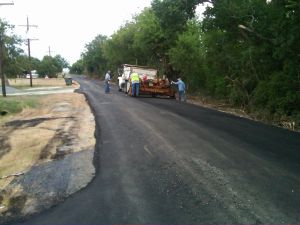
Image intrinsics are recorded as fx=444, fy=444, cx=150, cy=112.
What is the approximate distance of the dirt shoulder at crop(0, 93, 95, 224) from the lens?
7219 millimetres

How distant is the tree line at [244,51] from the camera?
16656mm

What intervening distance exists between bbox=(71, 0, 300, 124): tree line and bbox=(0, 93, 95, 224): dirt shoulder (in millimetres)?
7663

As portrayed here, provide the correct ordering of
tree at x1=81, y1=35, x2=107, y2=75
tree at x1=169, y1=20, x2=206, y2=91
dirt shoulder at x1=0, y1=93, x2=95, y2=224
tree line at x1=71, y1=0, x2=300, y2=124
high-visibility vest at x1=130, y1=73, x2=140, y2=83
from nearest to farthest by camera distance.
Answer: dirt shoulder at x1=0, y1=93, x2=95, y2=224
tree line at x1=71, y1=0, x2=300, y2=124
high-visibility vest at x1=130, y1=73, x2=140, y2=83
tree at x1=169, y1=20, x2=206, y2=91
tree at x1=81, y1=35, x2=107, y2=75

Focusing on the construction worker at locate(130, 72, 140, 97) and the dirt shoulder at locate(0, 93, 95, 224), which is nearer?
the dirt shoulder at locate(0, 93, 95, 224)

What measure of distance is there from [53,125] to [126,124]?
2.76m

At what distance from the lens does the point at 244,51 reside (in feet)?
67.2

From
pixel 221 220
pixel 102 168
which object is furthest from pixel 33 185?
pixel 221 220

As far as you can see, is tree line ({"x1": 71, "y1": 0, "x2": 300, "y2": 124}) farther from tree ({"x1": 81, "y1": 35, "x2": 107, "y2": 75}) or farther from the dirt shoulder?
tree ({"x1": 81, "y1": 35, "x2": 107, "y2": 75})

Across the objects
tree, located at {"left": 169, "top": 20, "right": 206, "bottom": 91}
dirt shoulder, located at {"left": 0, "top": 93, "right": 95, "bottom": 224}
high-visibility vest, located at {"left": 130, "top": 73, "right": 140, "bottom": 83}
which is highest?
tree, located at {"left": 169, "top": 20, "right": 206, "bottom": 91}

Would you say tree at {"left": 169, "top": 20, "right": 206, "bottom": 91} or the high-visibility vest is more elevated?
tree at {"left": 169, "top": 20, "right": 206, "bottom": 91}

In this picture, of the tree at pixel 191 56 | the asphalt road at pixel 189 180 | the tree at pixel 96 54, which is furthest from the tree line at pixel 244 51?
the tree at pixel 96 54

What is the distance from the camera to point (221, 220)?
580cm

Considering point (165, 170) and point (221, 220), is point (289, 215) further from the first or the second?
point (165, 170)

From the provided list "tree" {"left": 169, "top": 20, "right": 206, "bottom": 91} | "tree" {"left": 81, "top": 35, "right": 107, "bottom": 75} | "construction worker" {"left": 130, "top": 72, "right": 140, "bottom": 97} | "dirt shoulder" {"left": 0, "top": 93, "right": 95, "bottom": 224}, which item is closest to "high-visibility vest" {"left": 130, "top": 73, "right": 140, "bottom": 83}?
"construction worker" {"left": 130, "top": 72, "right": 140, "bottom": 97}
